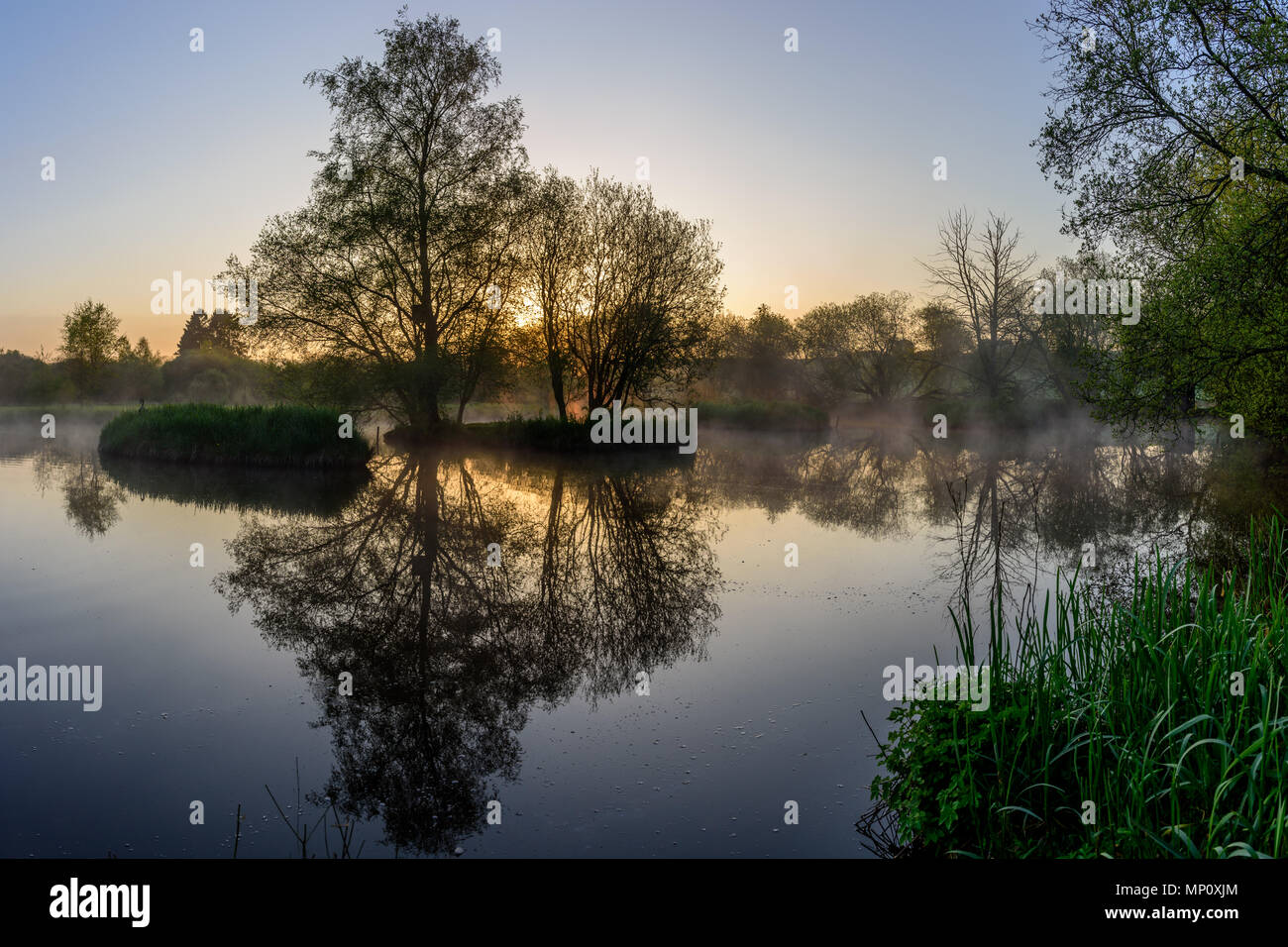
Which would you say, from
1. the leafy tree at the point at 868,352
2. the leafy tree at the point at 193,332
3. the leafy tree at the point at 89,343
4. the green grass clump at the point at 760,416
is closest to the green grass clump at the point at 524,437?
the green grass clump at the point at 760,416

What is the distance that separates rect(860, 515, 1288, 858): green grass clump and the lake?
630mm

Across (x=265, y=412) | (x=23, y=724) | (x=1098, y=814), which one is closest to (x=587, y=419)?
(x=265, y=412)

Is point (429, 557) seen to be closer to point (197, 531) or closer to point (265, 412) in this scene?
point (197, 531)

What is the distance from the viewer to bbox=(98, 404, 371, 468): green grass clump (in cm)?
2484

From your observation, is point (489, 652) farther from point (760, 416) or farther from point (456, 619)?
point (760, 416)

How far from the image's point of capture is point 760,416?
49.4m

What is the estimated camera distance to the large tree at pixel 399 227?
3027cm

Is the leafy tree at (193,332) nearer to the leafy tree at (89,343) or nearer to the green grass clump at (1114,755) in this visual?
the leafy tree at (89,343)

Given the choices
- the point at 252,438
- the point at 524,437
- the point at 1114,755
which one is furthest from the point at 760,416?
the point at 1114,755

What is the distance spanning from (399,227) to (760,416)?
1018 inches

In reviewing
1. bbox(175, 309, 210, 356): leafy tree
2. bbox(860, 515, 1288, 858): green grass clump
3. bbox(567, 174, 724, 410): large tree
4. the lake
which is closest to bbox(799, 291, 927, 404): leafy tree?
bbox(567, 174, 724, 410): large tree

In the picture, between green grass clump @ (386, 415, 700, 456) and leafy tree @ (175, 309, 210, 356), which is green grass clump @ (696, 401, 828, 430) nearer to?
green grass clump @ (386, 415, 700, 456)

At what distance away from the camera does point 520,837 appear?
4375 millimetres

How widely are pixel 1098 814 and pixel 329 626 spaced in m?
7.39
